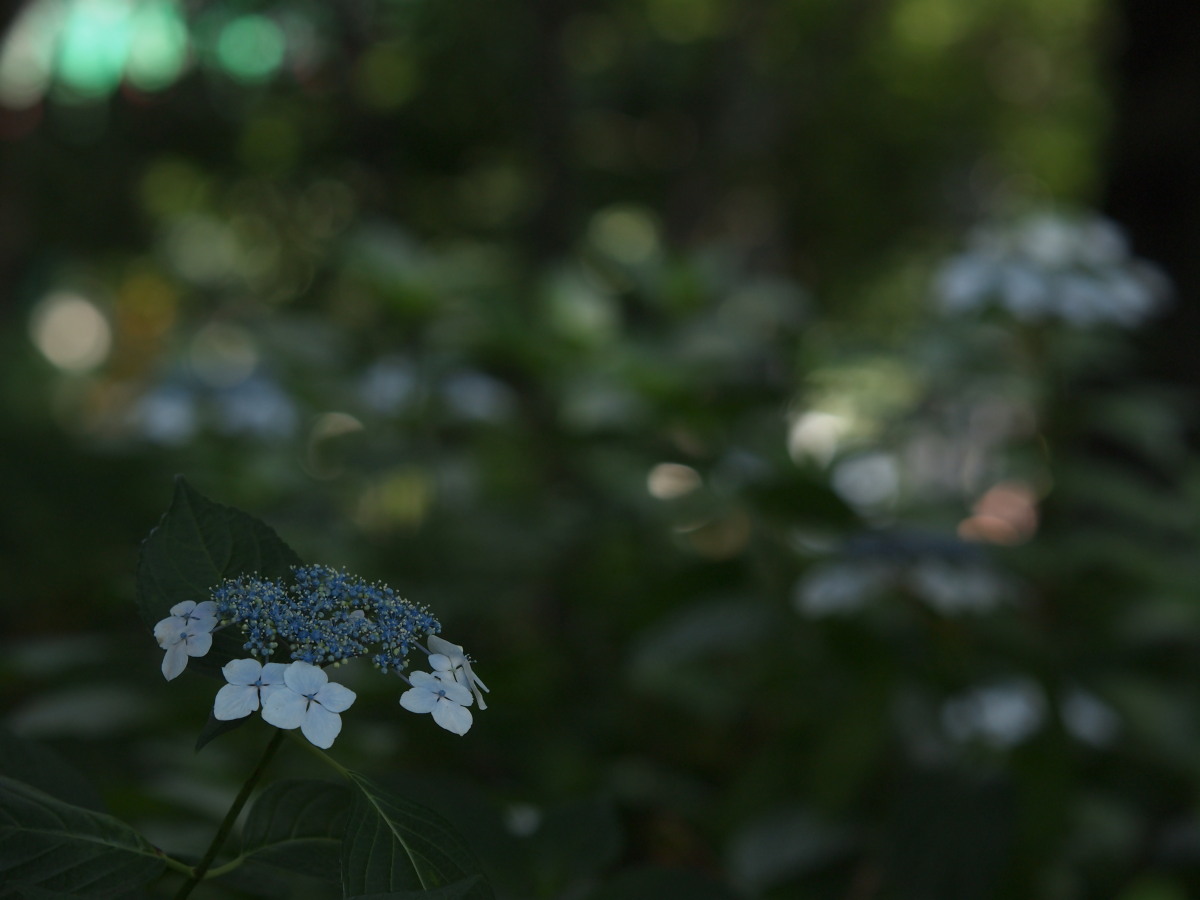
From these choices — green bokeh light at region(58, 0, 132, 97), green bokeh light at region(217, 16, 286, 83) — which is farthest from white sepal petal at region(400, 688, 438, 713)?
green bokeh light at region(217, 16, 286, 83)

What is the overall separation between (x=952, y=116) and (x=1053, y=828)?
A: 12.3 metres

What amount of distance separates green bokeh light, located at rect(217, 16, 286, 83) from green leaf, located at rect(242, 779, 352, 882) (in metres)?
6.59

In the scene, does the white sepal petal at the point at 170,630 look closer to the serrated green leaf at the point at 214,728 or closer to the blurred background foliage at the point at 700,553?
the serrated green leaf at the point at 214,728

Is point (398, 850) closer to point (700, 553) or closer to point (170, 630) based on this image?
point (170, 630)

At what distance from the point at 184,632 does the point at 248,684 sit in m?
0.04

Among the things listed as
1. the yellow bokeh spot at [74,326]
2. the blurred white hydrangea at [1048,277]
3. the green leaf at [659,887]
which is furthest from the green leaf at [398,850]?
the yellow bokeh spot at [74,326]

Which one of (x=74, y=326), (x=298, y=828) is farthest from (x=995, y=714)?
(x=74, y=326)

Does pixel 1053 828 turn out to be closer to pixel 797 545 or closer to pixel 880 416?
pixel 797 545

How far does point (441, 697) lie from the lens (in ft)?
1.63

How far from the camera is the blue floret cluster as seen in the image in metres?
0.50

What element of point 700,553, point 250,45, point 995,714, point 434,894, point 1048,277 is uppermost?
point 250,45

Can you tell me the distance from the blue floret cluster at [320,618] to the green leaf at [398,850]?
0.05 metres

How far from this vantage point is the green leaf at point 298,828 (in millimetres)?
550

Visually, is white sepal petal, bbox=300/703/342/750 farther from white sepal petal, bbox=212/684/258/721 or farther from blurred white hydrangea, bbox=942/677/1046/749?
blurred white hydrangea, bbox=942/677/1046/749
